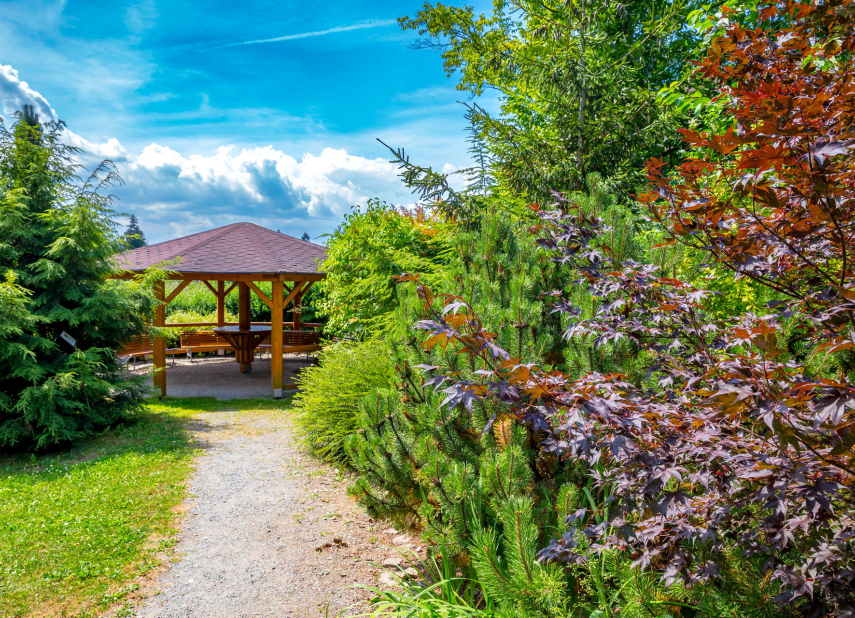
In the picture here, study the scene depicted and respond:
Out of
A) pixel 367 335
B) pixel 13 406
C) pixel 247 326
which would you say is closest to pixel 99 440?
pixel 13 406

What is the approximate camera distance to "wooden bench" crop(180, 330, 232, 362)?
48.3 feet

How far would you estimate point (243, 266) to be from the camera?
424 inches

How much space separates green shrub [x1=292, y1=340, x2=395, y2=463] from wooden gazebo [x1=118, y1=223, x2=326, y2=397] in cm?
416

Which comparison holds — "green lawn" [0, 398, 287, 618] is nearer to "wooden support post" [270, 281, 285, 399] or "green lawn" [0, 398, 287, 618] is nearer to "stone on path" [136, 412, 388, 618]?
"stone on path" [136, 412, 388, 618]

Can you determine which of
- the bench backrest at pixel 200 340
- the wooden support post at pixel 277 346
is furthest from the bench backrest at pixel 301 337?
the wooden support post at pixel 277 346

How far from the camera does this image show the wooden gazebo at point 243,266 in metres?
10.5

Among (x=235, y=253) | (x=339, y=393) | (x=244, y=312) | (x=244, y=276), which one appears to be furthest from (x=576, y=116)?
(x=244, y=312)

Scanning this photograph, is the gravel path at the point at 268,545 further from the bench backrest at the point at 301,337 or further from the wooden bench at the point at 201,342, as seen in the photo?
the wooden bench at the point at 201,342

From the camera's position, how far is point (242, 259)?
36.8 feet

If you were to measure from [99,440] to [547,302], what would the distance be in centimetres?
716

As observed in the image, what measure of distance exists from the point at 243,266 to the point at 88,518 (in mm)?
6665

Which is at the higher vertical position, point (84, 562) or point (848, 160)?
point (848, 160)

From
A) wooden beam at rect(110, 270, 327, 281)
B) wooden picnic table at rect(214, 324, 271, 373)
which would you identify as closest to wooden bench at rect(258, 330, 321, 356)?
wooden picnic table at rect(214, 324, 271, 373)

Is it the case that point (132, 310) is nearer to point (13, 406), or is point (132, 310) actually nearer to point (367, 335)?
point (13, 406)
